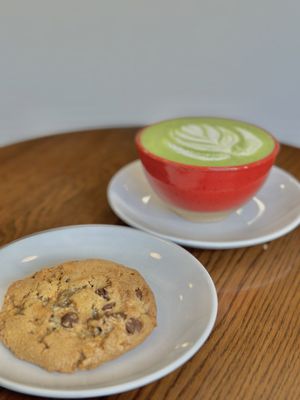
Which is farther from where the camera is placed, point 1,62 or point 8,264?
point 1,62

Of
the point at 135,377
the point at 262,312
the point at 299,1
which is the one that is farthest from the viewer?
the point at 299,1

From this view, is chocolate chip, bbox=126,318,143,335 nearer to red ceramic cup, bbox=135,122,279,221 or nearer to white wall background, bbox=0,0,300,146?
red ceramic cup, bbox=135,122,279,221

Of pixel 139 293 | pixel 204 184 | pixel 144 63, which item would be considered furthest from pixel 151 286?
pixel 144 63

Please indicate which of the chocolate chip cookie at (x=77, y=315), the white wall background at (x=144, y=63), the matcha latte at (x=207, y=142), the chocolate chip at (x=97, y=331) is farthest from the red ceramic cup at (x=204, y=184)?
the white wall background at (x=144, y=63)

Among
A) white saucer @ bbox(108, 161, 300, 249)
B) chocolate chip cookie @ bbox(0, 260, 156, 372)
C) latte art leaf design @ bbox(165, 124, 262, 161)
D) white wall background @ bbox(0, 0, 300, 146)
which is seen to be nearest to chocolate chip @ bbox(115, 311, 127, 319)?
chocolate chip cookie @ bbox(0, 260, 156, 372)

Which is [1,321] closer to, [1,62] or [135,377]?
[135,377]

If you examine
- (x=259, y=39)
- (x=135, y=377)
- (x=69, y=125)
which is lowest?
(x=69, y=125)

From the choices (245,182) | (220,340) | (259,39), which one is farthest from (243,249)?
(259,39)

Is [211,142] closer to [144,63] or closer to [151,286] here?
[151,286]
